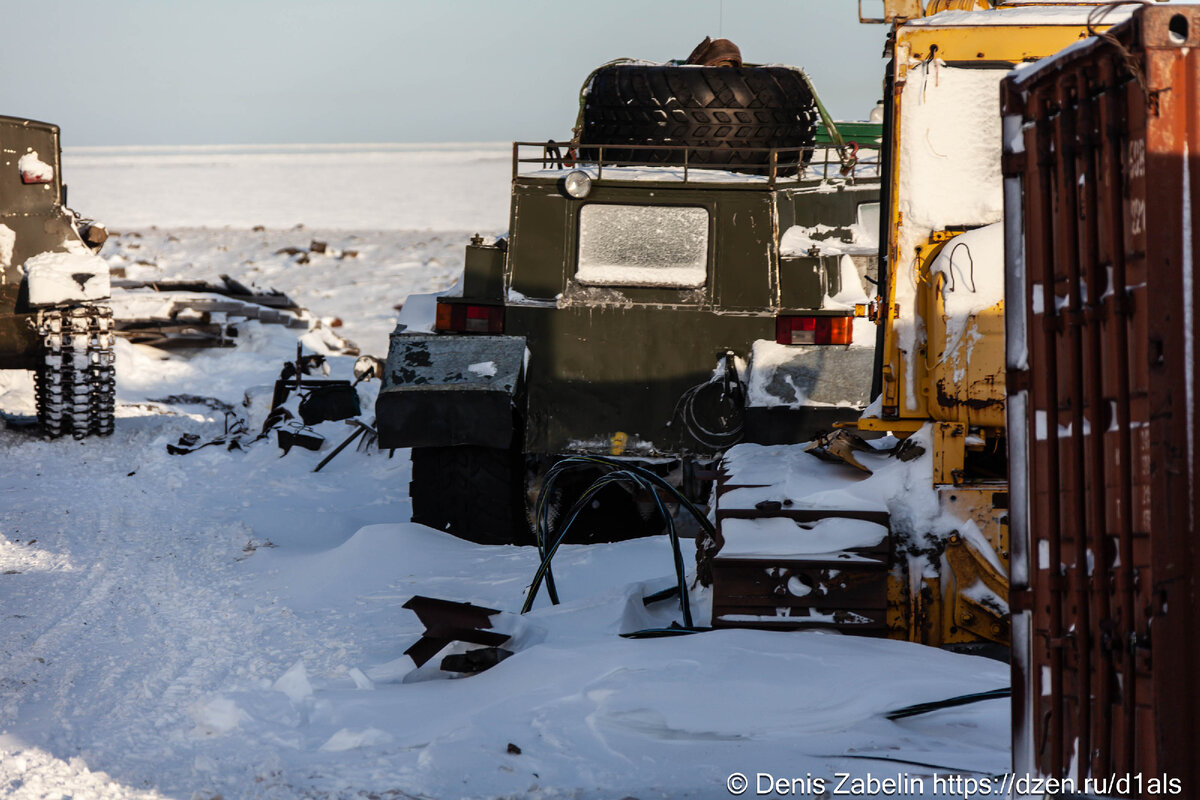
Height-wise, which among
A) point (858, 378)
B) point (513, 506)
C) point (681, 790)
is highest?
point (858, 378)

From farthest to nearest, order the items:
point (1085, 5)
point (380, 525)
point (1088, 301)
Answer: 1. point (380, 525)
2. point (1085, 5)
3. point (1088, 301)

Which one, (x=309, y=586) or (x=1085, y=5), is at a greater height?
(x=1085, y=5)

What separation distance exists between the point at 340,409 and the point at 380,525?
465 cm

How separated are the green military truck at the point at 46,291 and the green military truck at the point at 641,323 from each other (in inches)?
198

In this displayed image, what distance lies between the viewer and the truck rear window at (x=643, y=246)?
7.19 meters

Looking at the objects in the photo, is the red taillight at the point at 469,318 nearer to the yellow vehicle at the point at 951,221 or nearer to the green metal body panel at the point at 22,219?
the yellow vehicle at the point at 951,221

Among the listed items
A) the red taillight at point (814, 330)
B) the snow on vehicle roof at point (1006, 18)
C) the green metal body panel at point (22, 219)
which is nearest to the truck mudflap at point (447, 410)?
the red taillight at point (814, 330)

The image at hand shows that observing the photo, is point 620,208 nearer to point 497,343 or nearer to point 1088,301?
point 497,343

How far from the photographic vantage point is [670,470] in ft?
24.2

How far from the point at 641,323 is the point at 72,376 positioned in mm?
6077

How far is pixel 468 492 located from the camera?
7086mm

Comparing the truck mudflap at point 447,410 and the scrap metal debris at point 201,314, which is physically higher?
the scrap metal debris at point 201,314

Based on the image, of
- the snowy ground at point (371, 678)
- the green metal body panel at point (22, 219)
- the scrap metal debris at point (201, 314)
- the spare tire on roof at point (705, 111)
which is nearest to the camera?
the snowy ground at point (371, 678)

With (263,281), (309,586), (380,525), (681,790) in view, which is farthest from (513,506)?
(263,281)
